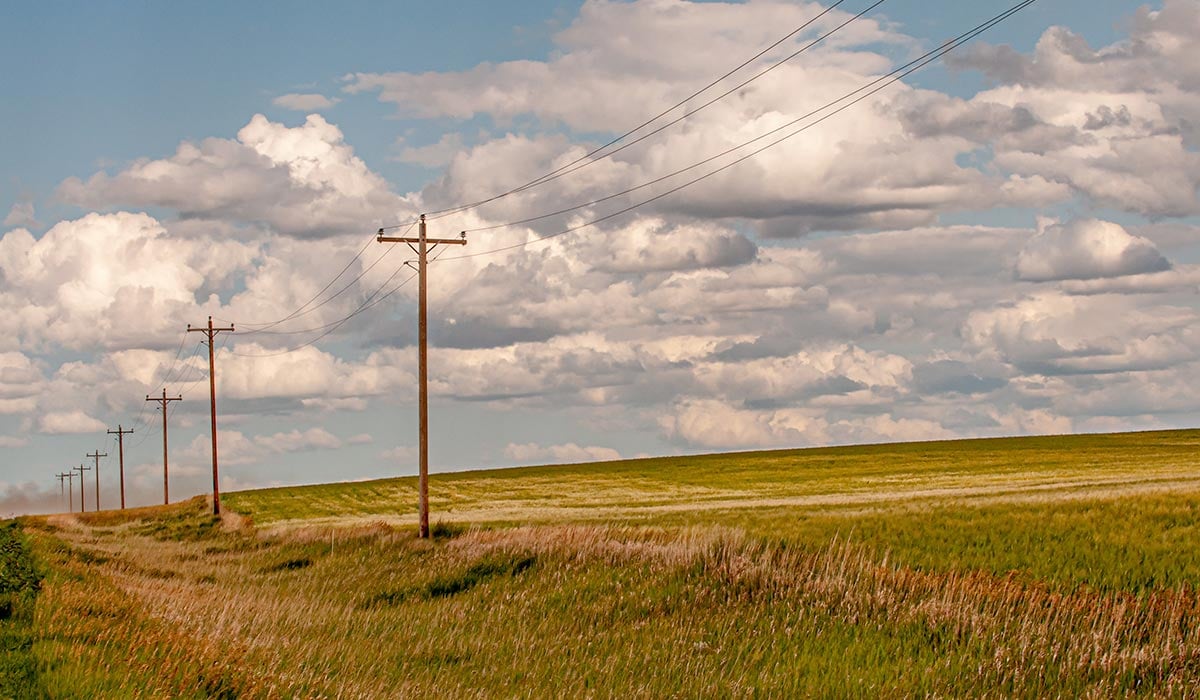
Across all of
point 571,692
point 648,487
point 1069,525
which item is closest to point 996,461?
point 648,487

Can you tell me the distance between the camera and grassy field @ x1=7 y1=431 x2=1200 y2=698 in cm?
1332

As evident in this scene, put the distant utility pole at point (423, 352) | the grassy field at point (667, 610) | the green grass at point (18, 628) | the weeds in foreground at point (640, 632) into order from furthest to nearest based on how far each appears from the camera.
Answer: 1. the distant utility pole at point (423, 352)
2. the grassy field at point (667, 610)
3. the weeds in foreground at point (640, 632)
4. the green grass at point (18, 628)

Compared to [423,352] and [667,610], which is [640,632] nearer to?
[667,610]

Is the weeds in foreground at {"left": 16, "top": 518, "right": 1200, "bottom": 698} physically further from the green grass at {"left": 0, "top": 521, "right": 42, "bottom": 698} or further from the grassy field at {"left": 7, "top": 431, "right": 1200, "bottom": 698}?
the green grass at {"left": 0, "top": 521, "right": 42, "bottom": 698}

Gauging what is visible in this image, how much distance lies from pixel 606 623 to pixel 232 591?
10.8 metres

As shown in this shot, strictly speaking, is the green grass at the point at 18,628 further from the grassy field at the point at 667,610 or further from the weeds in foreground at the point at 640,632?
the weeds in foreground at the point at 640,632

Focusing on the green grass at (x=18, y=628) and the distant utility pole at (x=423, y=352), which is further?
the distant utility pole at (x=423, y=352)

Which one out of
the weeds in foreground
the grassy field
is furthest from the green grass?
the weeds in foreground

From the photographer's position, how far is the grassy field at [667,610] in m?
13.3

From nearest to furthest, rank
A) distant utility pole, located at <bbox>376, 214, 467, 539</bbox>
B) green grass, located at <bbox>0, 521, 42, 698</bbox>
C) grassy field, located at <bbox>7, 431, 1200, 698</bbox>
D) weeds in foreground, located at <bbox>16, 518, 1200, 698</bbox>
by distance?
green grass, located at <bbox>0, 521, 42, 698</bbox> → weeds in foreground, located at <bbox>16, 518, 1200, 698</bbox> → grassy field, located at <bbox>7, 431, 1200, 698</bbox> → distant utility pole, located at <bbox>376, 214, 467, 539</bbox>

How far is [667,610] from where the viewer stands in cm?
1847

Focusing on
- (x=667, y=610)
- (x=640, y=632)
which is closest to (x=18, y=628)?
(x=640, y=632)

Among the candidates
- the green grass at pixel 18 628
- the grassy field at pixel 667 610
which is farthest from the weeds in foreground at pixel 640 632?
the green grass at pixel 18 628

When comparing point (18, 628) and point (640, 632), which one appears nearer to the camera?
point (18, 628)
